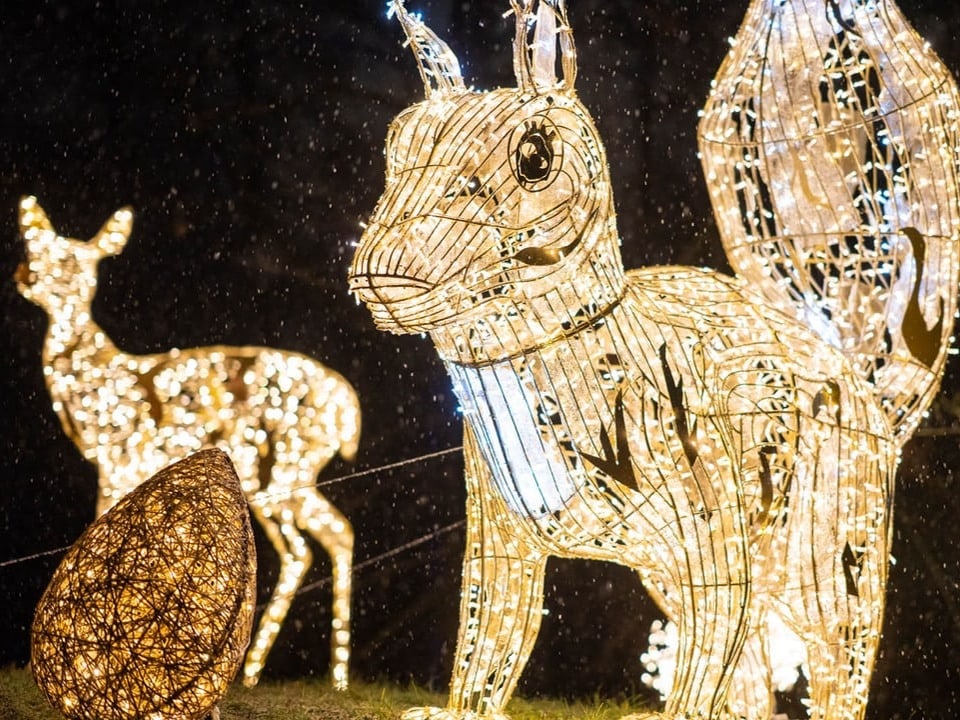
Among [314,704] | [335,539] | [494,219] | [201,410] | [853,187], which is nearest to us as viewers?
[494,219]

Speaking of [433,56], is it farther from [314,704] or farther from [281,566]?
[281,566]

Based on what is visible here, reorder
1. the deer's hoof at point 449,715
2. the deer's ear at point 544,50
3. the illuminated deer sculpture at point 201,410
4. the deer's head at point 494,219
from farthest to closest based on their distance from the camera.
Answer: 1. the illuminated deer sculpture at point 201,410
2. the deer's hoof at point 449,715
3. the deer's ear at point 544,50
4. the deer's head at point 494,219

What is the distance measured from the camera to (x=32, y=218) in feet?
11.9

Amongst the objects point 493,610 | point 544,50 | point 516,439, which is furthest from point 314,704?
point 544,50

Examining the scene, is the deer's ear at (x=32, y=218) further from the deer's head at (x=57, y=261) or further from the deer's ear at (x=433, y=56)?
the deer's ear at (x=433, y=56)

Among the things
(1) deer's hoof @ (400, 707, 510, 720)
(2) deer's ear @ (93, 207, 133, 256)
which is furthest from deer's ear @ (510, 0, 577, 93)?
(2) deer's ear @ (93, 207, 133, 256)

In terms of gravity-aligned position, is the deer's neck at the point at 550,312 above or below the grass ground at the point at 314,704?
above

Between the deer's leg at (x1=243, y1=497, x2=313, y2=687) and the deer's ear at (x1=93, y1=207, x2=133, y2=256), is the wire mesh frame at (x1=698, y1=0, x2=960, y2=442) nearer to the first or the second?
→ the deer's leg at (x1=243, y1=497, x2=313, y2=687)

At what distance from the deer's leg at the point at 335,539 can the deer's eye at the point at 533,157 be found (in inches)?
69.1

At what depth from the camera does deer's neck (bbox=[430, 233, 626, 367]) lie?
2.19 meters

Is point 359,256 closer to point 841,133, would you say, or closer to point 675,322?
point 675,322

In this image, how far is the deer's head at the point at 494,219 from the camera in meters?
2.11

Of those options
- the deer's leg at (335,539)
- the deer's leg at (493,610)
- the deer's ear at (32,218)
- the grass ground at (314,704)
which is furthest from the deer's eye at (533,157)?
the deer's ear at (32,218)

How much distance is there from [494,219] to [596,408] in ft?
1.20
